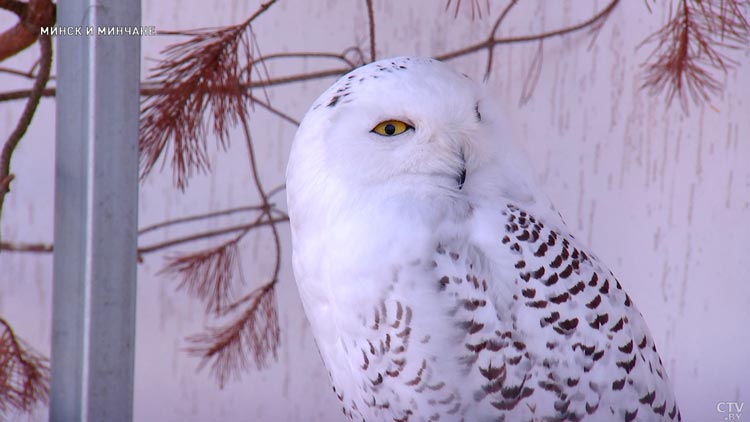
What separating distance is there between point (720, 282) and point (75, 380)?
95 centimetres

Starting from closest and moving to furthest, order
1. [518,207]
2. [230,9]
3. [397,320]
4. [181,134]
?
[397,320] → [518,207] → [181,134] → [230,9]

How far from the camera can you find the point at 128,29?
26.5 inches

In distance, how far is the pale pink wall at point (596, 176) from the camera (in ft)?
3.74

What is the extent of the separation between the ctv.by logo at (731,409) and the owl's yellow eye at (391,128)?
0.79m

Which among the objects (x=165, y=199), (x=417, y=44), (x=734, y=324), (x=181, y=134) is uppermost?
(x=417, y=44)

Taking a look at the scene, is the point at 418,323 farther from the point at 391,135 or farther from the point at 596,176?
the point at 596,176

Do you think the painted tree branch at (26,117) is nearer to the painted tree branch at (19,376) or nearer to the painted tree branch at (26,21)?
the painted tree branch at (26,21)

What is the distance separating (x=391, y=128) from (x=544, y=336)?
0.25 meters

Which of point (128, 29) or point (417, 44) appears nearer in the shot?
point (128, 29)

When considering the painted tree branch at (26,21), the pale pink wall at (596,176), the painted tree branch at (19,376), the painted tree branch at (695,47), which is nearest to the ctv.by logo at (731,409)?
the pale pink wall at (596,176)

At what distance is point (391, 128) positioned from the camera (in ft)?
2.26

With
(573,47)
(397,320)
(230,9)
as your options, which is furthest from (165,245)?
(573,47)

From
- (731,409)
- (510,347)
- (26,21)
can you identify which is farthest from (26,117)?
(731,409)

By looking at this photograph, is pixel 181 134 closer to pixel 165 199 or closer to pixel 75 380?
pixel 165 199
